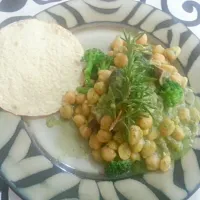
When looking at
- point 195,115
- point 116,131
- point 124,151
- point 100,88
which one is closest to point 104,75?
point 100,88

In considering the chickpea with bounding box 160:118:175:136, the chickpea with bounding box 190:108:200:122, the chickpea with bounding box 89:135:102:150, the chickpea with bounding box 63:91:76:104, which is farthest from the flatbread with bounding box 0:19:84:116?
the chickpea with bounding box 190:108:200:122

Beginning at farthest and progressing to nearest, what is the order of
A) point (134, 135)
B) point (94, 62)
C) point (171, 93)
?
point (94, 62) < point (171, 93) < point (134, 135)

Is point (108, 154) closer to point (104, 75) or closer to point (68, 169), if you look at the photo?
point (68, 169)

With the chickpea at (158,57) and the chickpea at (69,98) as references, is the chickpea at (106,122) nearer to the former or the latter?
the chickpea at (69,98)

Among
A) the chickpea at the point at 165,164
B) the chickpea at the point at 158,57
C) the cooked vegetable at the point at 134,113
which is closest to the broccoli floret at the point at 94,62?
the cooked vegetable at the point at 134,113

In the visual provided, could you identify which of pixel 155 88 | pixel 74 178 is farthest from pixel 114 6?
pixel 74 178

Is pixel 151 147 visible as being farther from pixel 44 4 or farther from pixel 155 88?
pixel 44 4
